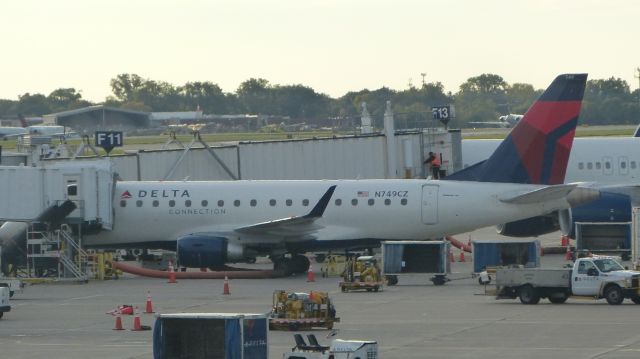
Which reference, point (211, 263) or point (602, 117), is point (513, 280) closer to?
point (211, 263)

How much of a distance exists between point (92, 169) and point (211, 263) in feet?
17.7

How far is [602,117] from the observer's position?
161375 mm

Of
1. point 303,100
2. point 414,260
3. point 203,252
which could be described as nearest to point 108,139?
point 203,252

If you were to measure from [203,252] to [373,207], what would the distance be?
5.88m

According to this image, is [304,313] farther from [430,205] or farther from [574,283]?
[430,205]

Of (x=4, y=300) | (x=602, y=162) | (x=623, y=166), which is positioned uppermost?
(x=602, y=162)

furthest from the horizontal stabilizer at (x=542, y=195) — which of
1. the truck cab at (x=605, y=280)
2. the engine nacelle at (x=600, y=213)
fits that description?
the truck cab at (x=605, y=280)

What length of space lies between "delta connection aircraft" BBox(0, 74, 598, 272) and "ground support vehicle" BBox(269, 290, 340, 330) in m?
13.7

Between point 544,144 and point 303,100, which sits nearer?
point 544,144

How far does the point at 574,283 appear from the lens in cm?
3519

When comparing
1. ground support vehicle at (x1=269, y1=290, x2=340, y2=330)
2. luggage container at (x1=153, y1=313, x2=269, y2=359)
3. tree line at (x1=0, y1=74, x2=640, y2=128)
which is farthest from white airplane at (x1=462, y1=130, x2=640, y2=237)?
tree line at (x1=0, y1=74, x2=640, y2=128)

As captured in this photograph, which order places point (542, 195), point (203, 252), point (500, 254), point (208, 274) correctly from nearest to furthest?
point (500, 254) → point (542, 195) → point (203, 252) → point (208, 274)

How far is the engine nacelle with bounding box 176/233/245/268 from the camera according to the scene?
148ft

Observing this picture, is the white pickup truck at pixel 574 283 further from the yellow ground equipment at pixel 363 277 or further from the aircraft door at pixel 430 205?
the aircraft door at pixel 430 205
